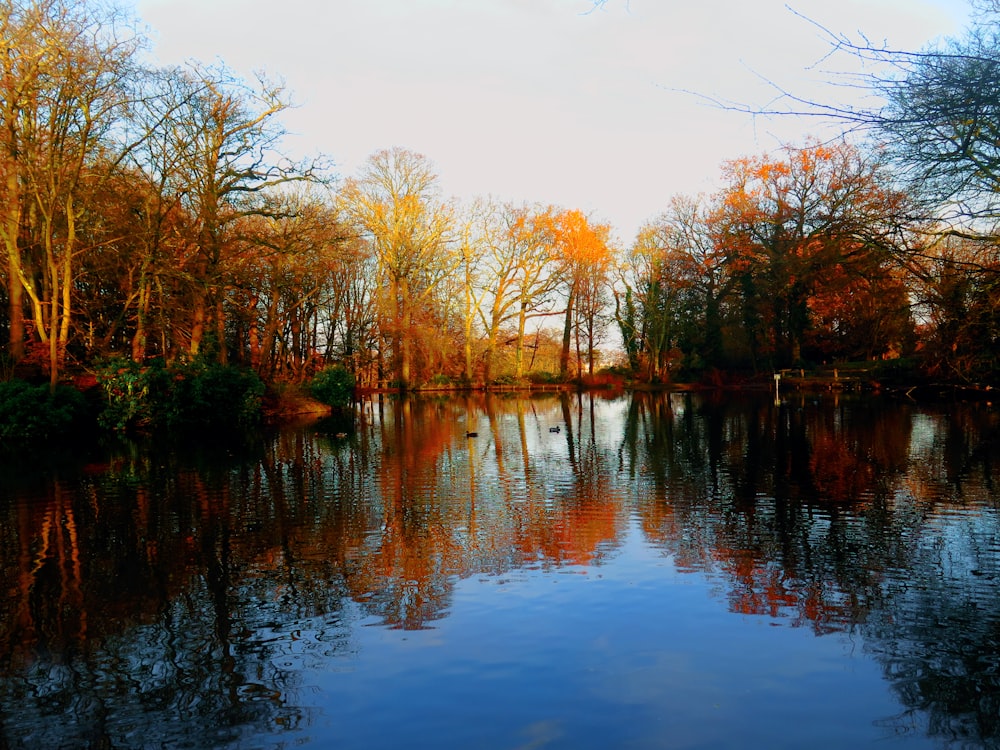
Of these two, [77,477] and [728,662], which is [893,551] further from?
[77,477]

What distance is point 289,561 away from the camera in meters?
7.59

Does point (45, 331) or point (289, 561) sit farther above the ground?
Result: point (45, 331)

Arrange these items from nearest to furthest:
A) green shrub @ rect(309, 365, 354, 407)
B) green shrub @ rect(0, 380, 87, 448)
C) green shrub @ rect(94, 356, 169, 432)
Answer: green shrub @ rect(0, 380, 87, 448) → green shrub @ rect(94, 356, 169, 432) → green shrub @ rect(309, 365, 354, 407)

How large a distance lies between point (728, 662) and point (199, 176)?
25987 mm

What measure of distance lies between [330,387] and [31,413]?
12846mm

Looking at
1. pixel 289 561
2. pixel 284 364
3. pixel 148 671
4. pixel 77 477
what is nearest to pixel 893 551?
pixel 289 561

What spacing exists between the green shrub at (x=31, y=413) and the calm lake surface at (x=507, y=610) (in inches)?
310

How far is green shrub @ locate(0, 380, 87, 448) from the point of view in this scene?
19594mm

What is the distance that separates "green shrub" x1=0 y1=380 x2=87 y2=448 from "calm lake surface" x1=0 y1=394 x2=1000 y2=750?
310 inches

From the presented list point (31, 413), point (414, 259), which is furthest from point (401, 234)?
point (31, 413)

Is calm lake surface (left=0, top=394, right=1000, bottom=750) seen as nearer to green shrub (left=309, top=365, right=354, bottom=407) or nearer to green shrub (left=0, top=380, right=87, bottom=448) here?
green shrub (left=0, top=380, right=87, bottom=448)

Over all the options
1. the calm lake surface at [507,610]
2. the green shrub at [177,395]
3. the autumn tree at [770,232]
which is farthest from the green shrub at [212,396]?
the autumn tree at [770,232]

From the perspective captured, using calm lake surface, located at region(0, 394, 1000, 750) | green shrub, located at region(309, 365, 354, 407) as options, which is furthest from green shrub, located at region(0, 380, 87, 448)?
green shrub, located at region(309, 365, 354, 407)

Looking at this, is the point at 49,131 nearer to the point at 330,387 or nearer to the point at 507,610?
the point at 330,387
